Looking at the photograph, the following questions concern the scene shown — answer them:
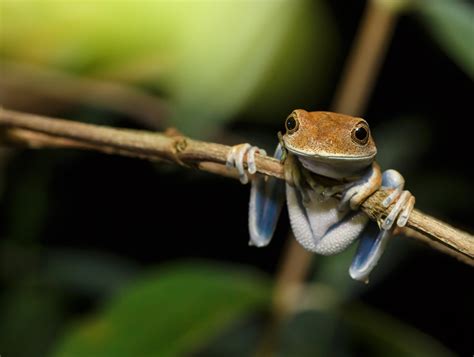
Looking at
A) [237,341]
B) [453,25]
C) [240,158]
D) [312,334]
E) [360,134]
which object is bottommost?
[237,341]

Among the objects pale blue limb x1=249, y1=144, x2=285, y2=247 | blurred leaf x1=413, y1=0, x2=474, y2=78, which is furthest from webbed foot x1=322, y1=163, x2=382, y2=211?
blurred leaf x1=413, y1=0, x2=474, y2=78

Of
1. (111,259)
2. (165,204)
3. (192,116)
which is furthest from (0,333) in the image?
(192,116)

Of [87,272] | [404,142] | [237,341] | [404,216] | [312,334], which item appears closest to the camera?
[404,216]

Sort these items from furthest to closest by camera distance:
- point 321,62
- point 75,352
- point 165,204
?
point 165,204
point 321,62
point 75,352

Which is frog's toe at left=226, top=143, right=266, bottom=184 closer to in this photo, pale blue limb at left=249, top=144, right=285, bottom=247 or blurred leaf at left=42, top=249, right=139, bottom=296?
pale blue limb at left=249, top=144, right=285, bottom=247

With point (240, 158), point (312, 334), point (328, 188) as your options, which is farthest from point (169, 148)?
point (312, 334)

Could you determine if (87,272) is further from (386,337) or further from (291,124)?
(291,124)

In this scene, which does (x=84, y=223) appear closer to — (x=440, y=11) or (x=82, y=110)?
(x=82, y=110)

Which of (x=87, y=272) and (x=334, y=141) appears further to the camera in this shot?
(x=87, y=272)
